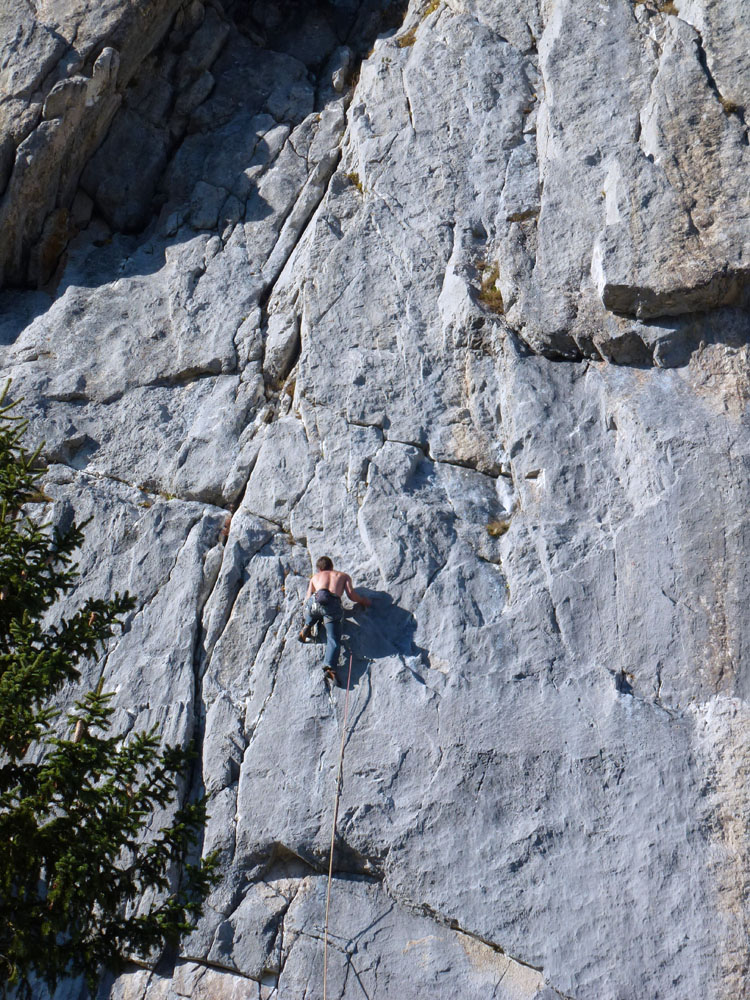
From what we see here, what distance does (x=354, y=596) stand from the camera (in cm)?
1173

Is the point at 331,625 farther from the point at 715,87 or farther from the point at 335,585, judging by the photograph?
the point at 715,87

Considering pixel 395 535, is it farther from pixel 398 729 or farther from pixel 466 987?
pixel 466 987

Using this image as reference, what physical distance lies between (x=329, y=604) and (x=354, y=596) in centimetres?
42

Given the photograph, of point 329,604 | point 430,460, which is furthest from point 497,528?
point 329,604

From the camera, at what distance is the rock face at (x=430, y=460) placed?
1037cm

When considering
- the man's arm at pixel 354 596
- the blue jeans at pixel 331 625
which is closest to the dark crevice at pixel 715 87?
the man's arm at pixel 354 596

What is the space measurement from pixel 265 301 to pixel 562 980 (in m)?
10.5

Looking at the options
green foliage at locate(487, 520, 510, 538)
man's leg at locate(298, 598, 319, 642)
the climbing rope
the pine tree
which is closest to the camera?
the pine tree

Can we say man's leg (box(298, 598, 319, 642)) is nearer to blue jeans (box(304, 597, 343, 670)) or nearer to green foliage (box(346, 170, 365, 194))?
blue jeans (box(304, 597, 343, 670))

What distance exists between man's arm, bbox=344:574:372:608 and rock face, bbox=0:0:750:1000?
1.09 feet

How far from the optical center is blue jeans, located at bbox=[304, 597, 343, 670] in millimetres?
11414

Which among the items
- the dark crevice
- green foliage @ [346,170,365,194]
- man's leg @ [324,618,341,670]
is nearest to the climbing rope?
man's leg @ [324,618,341,670]

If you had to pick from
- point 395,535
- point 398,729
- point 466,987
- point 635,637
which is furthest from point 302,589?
point 466,987

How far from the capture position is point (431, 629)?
11.7m
